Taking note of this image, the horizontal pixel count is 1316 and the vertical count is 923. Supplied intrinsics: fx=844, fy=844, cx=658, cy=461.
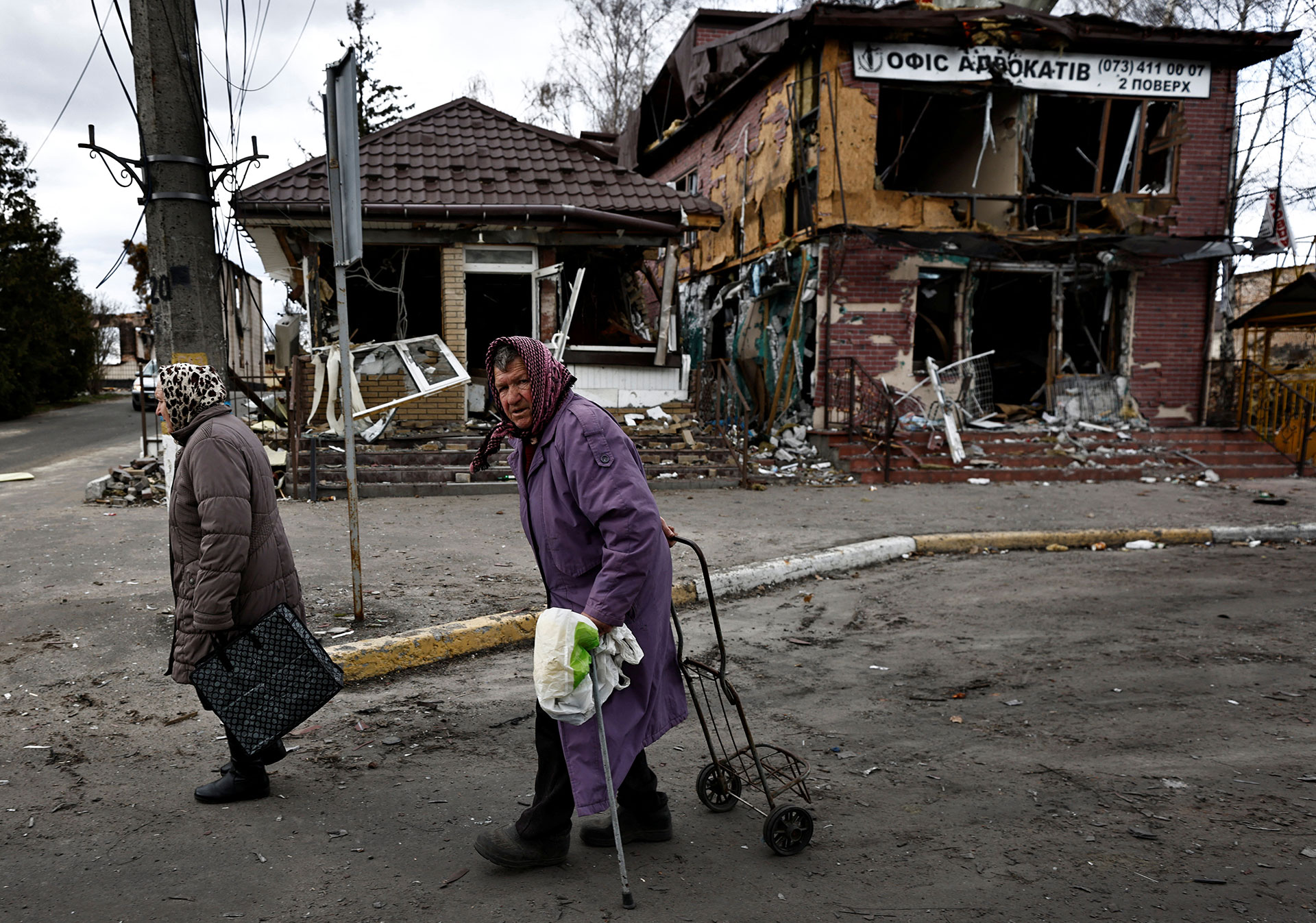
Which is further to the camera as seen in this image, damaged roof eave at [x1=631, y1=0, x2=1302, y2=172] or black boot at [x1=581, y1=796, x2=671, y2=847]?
damaged roof eave at [x1=631, y1=0, x2=1302, y2=172]

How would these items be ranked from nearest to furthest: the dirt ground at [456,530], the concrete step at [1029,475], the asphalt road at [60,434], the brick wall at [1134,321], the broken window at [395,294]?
the dirt ground at [456,530], the concrete step at [1029,475], the brick wall at [1134,321], the broken window at [395,294], the asphalt road at [60,434]

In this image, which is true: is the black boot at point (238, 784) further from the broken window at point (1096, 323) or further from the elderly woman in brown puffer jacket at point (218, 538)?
the broken window at point (1096, 323)

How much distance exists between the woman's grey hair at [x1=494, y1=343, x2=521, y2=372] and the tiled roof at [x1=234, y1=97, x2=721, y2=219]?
431 inches

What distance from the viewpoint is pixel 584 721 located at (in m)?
2.61

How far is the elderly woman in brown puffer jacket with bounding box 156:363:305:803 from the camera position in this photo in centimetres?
298

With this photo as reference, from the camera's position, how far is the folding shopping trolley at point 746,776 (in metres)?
2.80

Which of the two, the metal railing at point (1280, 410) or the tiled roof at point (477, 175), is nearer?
the tiled roof at point (477, 175)

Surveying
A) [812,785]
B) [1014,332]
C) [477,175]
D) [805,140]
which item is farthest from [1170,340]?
[812,785]

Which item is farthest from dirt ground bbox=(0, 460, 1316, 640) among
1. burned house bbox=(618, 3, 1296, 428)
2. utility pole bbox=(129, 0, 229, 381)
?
burned house bbox=(618, 3, 1296, 428)

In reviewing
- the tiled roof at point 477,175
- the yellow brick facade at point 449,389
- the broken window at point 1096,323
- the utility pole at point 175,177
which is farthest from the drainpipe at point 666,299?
the utility pole at point 175,177

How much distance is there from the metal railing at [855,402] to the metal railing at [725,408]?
1448 millimetres

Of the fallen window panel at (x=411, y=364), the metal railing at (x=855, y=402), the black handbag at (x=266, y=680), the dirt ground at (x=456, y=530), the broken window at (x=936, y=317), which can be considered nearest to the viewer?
the black handbag at (x=266, y=680)

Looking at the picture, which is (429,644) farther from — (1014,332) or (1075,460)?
(1014,332)

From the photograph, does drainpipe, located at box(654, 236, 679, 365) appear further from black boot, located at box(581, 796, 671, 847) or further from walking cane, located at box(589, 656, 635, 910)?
walking cane, located at box(589, 656, 635, 910)
